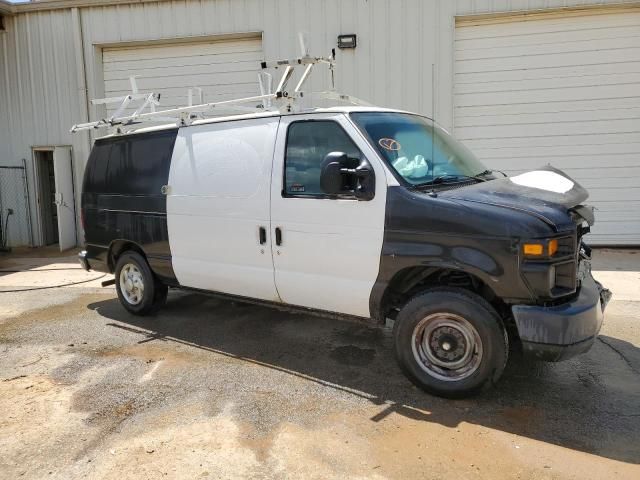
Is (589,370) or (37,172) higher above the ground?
(37,172)

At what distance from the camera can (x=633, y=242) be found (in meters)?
9.69

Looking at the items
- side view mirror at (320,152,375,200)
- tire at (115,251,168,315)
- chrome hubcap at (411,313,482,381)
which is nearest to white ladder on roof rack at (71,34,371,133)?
side view mirror at (320,152,375,200)

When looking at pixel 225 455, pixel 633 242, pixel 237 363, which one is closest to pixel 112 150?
pixel 237 363

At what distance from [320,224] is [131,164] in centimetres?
279

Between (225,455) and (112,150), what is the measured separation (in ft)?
14.1

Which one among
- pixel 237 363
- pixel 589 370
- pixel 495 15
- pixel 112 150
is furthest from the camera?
pixel 495 15

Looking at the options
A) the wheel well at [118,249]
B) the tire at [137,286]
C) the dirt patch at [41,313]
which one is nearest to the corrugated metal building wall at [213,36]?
the dirt patch at [41,313]

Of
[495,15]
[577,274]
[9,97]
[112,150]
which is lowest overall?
[577,274]

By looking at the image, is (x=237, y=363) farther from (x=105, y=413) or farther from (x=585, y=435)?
(x=585, y=435)

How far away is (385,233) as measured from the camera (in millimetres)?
4078

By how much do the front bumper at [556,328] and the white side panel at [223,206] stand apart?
2.21 m

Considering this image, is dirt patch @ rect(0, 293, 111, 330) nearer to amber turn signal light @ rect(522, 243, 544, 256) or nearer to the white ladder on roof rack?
the white ladder on roof rack

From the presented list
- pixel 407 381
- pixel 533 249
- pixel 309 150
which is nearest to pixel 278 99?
pixel 309 150

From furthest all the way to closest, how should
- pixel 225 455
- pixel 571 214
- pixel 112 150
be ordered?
pixel 112 150
pixel 571 214
pixel 225 455
